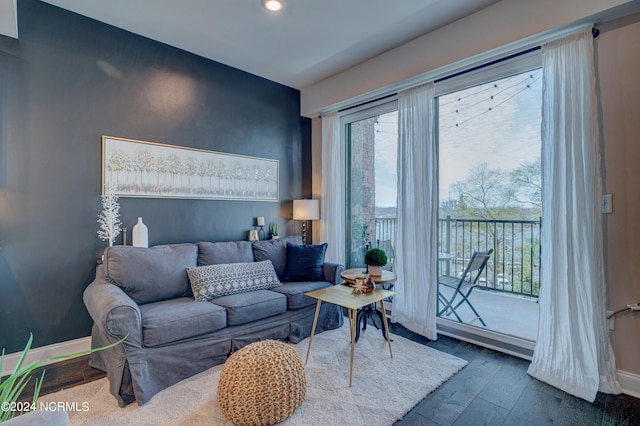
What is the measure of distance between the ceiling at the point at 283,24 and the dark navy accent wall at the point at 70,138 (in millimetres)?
245

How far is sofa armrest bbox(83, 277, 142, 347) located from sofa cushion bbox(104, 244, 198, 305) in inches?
10.6

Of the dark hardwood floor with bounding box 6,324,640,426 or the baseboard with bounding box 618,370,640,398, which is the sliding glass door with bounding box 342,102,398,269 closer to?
the dark hardwood floor with bounding box 6,324,640,426

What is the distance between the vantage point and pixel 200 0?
8.59 ft

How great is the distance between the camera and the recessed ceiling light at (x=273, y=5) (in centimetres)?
263

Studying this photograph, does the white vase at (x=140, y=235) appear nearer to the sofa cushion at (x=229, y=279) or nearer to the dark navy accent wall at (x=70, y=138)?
the dark navy accent wall at (x=70, y=138)

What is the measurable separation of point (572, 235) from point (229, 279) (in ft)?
9.11

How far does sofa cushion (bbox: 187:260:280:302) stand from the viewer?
9.11 feet

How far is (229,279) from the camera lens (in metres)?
2.91

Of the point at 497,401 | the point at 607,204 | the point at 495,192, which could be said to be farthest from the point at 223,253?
the point at 607,204

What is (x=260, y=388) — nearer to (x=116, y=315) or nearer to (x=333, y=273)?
(x=116, y=315)

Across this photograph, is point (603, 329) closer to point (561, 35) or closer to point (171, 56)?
point (561, 35)

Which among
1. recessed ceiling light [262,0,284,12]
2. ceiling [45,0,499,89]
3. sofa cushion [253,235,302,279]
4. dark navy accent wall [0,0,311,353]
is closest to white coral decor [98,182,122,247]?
dark navy accent wall [0,0,311,353]

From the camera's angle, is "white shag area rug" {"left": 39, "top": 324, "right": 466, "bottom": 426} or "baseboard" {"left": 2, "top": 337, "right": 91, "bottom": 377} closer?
"white shag area rug" {"left": 39, "top": 324, "right": 466, "bottom": 426}

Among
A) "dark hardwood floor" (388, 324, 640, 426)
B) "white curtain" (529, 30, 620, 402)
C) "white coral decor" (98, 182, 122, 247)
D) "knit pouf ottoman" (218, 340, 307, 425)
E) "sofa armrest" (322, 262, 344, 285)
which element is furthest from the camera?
"sofa armrest" (322, 262, 344, 285)
